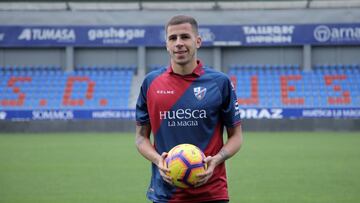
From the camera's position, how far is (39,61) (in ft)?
120

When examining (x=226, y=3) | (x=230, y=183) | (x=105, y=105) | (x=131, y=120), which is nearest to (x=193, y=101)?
(x=230, y=183)

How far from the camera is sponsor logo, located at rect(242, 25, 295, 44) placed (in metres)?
34.8

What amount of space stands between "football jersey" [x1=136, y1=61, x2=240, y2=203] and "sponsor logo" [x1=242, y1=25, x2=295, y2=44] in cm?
3034

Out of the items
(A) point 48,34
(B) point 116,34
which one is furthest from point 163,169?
(A) point 48,34

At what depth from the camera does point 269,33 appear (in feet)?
114

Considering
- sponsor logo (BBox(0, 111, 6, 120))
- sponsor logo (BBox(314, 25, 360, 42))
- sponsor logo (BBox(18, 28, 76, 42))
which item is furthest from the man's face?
sponsor logo (BBox(18, 28, 76, 42))

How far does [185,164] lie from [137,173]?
377 inches

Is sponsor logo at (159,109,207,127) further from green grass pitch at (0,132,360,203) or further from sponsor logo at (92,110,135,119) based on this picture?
sponsor logo at (92,110,135,119)

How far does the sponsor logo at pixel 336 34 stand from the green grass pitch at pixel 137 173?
44.8 feet

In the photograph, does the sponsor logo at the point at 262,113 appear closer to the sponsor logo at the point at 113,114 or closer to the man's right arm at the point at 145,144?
the sponsor logo at the point at 113,114

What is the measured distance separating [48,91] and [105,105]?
314cm

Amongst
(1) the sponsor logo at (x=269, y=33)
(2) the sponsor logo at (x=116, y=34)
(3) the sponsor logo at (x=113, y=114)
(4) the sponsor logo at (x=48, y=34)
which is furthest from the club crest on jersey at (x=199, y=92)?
(4) the sponsor logo at (x=48, y=34)

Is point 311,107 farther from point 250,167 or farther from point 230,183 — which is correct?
point 230,183

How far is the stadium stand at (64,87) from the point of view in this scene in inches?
1326
